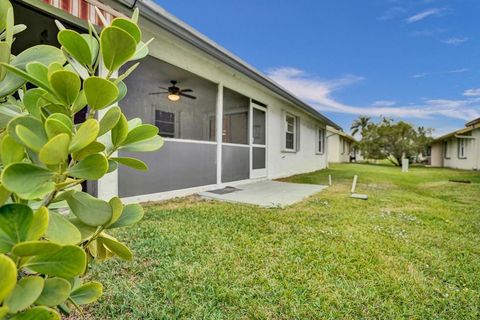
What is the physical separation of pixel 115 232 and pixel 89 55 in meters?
3.16

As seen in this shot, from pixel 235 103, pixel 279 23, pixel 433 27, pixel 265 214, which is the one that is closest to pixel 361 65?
pixel 433 27

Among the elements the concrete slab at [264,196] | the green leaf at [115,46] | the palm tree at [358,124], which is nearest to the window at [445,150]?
the palm tree at [358,124]

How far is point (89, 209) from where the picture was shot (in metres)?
0.63

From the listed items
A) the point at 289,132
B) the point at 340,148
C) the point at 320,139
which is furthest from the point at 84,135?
the point at 340,148

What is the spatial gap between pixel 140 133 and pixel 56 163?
0.73 feet

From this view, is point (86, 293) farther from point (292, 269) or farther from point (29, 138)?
point (292, 269)

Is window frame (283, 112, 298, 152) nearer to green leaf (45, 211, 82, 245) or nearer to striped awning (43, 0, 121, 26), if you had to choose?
striped awning (43, 0, 121, 26)

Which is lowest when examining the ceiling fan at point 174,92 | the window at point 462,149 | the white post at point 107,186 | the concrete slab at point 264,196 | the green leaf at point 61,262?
the concrete slab at point 264,196

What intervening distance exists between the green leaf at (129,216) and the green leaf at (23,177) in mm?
246

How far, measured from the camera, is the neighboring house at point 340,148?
95.1 ft

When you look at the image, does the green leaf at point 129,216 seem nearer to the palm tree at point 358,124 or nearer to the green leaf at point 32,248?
the green leaf at point 32,248

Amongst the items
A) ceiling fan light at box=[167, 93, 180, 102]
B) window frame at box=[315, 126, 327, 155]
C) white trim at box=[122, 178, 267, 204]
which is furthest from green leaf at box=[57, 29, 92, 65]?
window frame at box=[315, 126, 327, 155]

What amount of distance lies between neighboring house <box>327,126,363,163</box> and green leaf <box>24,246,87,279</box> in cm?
2606

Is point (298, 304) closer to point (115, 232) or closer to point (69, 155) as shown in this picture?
point (69, 155)
